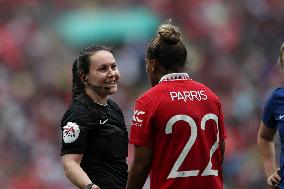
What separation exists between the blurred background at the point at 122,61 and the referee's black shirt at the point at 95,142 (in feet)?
23.7

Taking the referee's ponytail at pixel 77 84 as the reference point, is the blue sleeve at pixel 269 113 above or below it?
below

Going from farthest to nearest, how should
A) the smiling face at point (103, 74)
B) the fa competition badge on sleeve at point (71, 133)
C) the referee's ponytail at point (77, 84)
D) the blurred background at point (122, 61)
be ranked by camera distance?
the blurred background at point (122, 61)
the referee's ponytail at point (77, 84)
the smiling face at point (103, 74)
the fa competition badge on sleeve at point (71, 133)

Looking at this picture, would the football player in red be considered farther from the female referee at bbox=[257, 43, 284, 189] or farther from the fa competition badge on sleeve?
the female referee at bbox=[257, 43, 284, 189]

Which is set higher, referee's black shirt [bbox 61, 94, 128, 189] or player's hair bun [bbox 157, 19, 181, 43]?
player's hair bun [bbox 157, 19, 181, 43]

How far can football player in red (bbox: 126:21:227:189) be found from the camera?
5516 millimetres

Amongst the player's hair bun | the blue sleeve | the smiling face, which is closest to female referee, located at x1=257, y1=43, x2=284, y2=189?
the blue sleeve

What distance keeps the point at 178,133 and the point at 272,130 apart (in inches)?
53.4

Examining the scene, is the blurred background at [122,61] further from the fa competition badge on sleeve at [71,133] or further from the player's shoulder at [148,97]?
the player's shoulder at [148,97]

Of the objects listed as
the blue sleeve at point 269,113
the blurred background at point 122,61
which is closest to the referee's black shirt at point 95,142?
the blue sleeve at point 269,113

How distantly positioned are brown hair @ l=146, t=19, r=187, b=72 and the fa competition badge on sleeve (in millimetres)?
663

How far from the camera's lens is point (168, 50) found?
18.4 ft

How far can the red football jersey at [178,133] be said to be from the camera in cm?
551

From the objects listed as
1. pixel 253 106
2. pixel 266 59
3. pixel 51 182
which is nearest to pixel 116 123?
pixel 51 182

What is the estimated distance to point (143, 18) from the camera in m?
16.6
